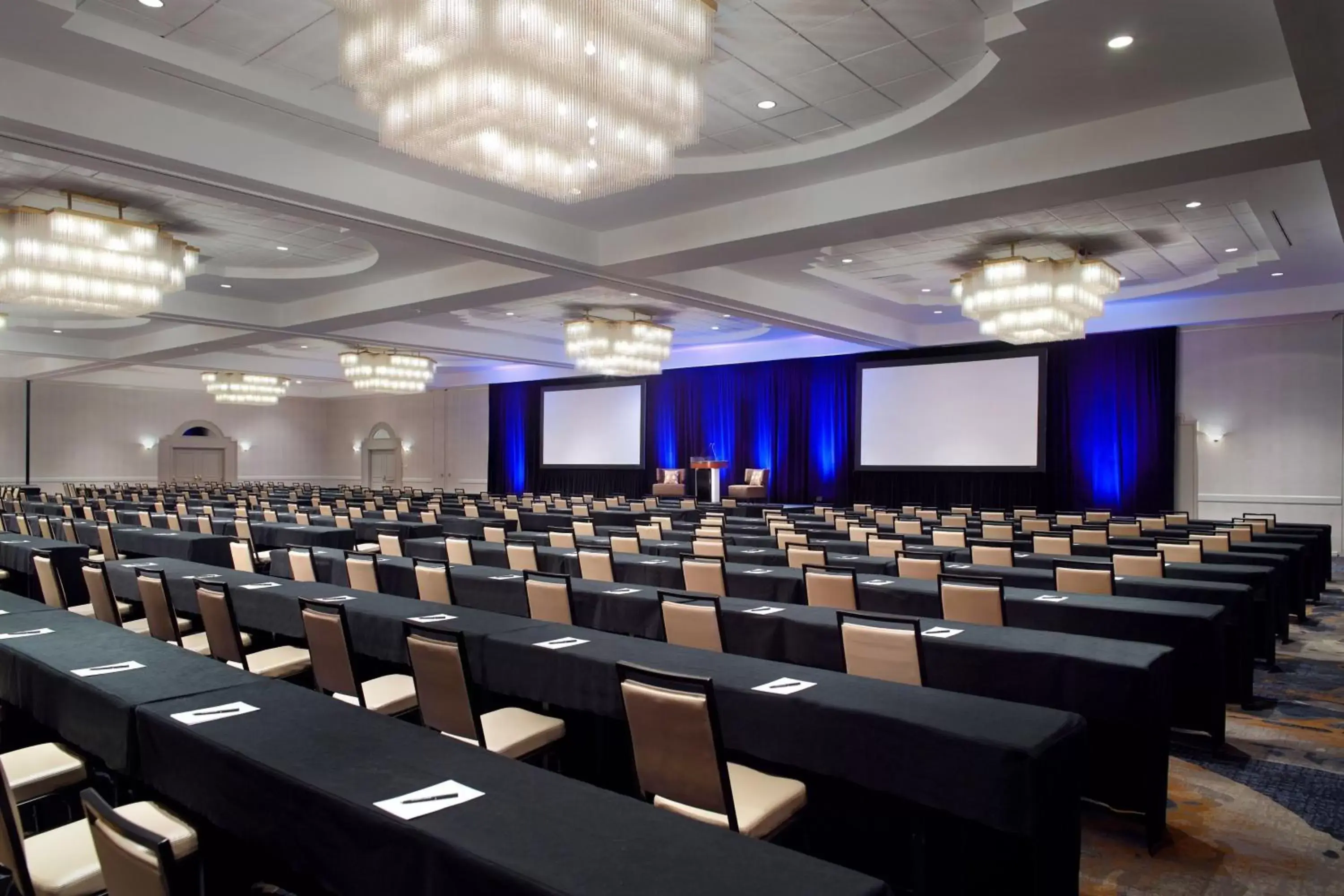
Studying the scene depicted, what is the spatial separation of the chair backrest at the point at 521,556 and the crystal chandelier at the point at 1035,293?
641 cm

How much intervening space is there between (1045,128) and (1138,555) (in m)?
3.48

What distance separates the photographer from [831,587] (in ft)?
18.7

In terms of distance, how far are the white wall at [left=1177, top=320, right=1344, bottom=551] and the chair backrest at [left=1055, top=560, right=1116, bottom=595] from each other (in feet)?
37.7

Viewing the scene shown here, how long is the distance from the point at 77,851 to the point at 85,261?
7.69 metres

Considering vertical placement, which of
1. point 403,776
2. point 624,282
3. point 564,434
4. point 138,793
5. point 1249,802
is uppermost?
point 624,282

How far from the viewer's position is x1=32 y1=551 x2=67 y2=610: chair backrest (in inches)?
234

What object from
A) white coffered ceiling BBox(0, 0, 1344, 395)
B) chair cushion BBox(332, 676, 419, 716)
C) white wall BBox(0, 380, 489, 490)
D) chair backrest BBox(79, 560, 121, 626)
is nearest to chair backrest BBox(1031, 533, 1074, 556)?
white coffered ceiling BBox(0, 0, 1344, 395)

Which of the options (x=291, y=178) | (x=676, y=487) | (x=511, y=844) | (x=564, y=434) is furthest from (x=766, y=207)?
(x=564, y=434)

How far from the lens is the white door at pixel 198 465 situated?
28328mm

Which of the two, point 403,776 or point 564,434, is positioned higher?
point 564,434

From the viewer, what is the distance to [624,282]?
11156 mm

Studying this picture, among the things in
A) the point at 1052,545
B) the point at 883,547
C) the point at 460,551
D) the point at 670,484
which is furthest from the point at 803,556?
the point at 670,484

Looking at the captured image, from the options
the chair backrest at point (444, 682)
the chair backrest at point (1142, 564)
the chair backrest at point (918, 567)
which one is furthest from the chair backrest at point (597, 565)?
the chair backrest at point (1142, 564)

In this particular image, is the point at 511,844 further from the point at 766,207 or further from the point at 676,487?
the point at 676,487
